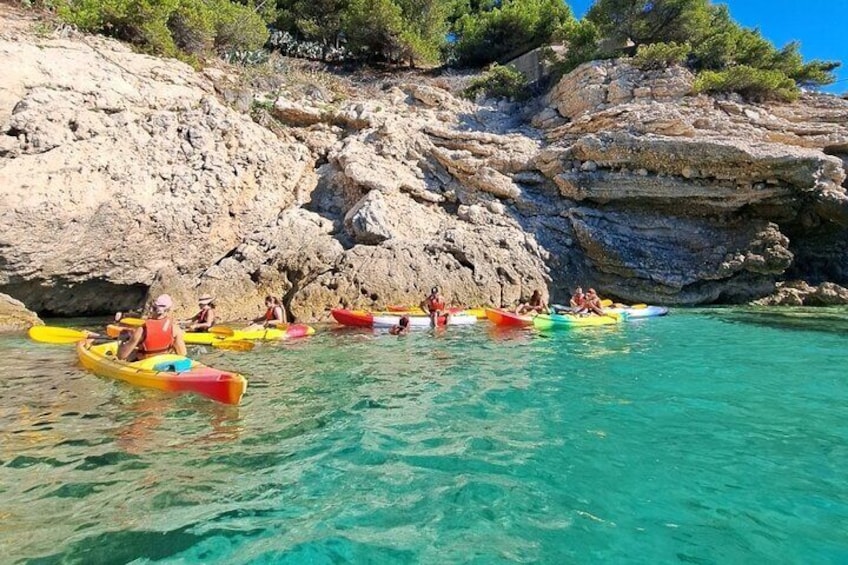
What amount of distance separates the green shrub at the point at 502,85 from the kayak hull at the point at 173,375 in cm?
2053

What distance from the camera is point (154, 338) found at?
7.98 metres

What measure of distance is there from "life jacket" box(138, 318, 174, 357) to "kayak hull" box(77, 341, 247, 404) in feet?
1.09

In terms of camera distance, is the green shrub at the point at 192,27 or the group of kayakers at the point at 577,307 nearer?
the group of kayakers at the point at 577,307

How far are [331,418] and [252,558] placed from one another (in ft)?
9.11

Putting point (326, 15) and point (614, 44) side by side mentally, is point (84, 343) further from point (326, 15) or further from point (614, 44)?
point (326, 15)

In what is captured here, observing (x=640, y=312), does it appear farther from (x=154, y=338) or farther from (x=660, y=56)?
(x=154, y=338)

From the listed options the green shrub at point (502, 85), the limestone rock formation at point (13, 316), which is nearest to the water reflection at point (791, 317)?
the green shrub at point (502, 85)

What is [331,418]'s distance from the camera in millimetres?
6066

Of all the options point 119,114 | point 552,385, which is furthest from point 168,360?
point 119,114

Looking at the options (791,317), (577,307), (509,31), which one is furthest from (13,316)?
(509,31)

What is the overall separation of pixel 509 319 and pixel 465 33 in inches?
917

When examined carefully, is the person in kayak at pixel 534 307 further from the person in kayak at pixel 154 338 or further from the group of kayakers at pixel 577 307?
the person in kayak at pixel 154 338

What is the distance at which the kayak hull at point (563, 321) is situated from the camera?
13.3 m

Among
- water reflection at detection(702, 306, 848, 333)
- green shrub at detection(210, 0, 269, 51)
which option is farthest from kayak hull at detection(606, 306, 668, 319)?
green shrub at detection(210, 0, 269, 51)
